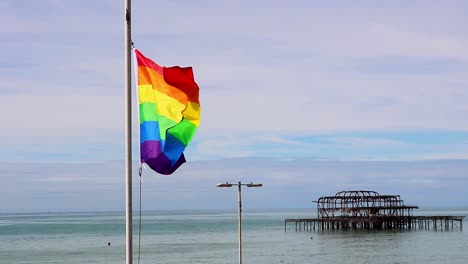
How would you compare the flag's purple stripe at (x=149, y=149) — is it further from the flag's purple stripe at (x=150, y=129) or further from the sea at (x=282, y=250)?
the sea at (x=282, y=250)

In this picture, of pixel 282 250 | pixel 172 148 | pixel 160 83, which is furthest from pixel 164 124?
pixel 282 250

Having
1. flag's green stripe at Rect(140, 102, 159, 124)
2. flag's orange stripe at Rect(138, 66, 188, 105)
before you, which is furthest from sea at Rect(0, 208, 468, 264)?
flag's orange stripe at Rect(138, 66, 188, 105)

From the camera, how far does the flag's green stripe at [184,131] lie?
12.4 meters

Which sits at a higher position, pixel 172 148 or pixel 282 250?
pixel 172 148

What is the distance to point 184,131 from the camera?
491 inches

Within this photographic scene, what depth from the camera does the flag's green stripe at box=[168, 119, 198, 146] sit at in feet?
40.8

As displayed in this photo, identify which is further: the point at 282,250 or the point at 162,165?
the point at 282,250

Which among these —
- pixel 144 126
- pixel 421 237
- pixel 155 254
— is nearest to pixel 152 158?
pixel 144 126

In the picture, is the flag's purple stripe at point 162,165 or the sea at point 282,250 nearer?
the flag's purple stripe at point 162,165

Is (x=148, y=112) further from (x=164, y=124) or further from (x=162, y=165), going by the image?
(x=162, y=165)

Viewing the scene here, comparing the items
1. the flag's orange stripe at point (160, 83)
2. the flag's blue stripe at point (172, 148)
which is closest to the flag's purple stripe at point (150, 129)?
the flag's blue stripe at point (172, 148)

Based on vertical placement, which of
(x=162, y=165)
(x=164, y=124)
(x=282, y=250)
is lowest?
(x=282, y=250)

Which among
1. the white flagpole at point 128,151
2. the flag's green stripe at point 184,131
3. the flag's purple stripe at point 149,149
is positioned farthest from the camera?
the flag's green stripe at point 184,131

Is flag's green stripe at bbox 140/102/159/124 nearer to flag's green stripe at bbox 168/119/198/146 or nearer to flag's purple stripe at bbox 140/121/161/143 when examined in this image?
flag's purple stripe at bbox 140/121/161/143
